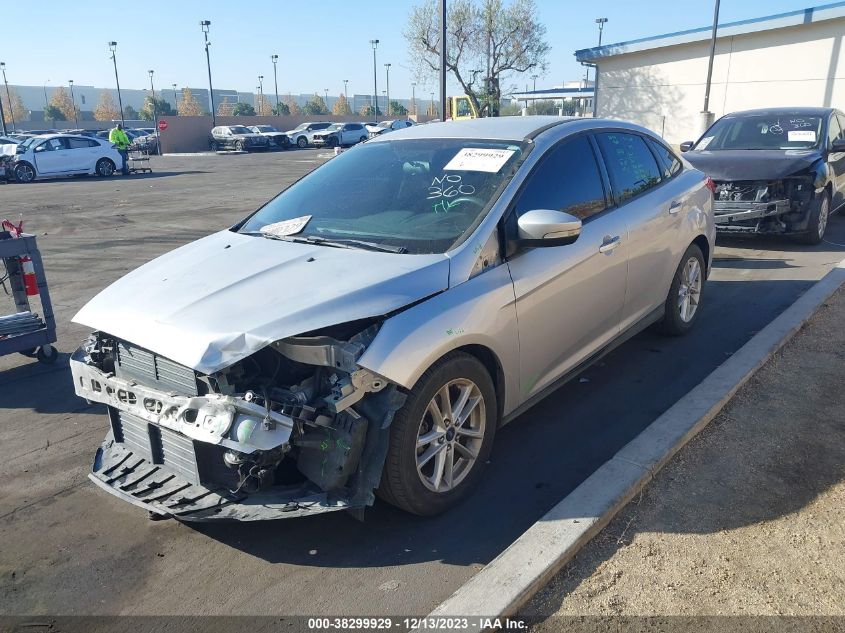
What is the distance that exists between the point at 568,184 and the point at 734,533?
85.3 inches

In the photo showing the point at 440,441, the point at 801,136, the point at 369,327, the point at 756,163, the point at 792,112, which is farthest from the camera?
the point at 792,112

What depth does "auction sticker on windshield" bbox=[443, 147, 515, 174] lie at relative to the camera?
12.8ft

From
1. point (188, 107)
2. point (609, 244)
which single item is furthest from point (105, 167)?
point (188, 107)

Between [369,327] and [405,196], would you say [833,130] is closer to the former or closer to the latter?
[405,196]

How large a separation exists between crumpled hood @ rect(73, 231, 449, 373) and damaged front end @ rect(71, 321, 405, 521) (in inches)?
4.7

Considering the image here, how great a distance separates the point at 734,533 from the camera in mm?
3055

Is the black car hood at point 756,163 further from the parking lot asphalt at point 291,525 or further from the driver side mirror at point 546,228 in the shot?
the driver side mirror at point 546,228

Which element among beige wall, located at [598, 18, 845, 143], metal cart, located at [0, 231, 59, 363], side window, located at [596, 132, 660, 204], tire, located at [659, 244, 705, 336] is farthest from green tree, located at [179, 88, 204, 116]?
side window, located at [596, 132, 660, 204]

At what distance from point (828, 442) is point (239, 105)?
302 ft

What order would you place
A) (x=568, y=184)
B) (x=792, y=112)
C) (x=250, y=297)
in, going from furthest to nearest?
(x=792, y=112)
(x=568, y=184)
(x=250, y=297)

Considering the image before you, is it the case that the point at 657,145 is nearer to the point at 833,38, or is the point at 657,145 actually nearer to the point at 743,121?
the point at 743,121

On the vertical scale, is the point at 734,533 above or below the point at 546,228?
below

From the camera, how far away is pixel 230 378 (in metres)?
2.91

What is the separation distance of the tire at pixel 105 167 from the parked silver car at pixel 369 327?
81.0ft
